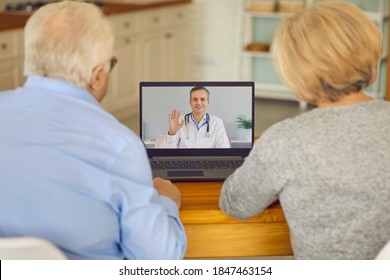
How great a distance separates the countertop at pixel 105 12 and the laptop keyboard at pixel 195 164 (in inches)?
93.5

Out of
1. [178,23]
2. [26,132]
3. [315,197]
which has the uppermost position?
[26,132]

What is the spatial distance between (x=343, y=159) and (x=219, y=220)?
0.41 meters

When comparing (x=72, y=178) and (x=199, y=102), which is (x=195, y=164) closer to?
(x=199, y=102)

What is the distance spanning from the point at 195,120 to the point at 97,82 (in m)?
0.62

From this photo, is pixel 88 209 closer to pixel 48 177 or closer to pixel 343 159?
pixel 48 177

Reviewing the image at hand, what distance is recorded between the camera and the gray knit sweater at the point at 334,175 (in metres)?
1.54

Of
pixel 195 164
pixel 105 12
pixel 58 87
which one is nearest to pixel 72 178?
pixel 58 87

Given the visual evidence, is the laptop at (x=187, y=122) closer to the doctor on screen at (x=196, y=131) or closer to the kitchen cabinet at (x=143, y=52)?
the doctor on screen at (x=196, y=131)

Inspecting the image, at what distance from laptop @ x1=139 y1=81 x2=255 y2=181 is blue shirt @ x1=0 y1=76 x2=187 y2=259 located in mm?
609

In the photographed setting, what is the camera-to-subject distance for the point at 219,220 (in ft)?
6.02

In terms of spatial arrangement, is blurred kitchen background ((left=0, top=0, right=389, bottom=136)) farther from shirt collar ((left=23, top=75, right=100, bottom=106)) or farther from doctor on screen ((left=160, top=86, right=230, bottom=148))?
shirt collar ((left=23, top=75, right=100, bottom=106))

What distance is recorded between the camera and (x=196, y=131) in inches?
84.5

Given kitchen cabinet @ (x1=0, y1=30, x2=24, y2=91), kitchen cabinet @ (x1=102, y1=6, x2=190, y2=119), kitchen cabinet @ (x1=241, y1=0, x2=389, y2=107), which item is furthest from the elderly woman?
kitchen cabinet @ (x1=241, y1=0, x2=389, y2=107)
